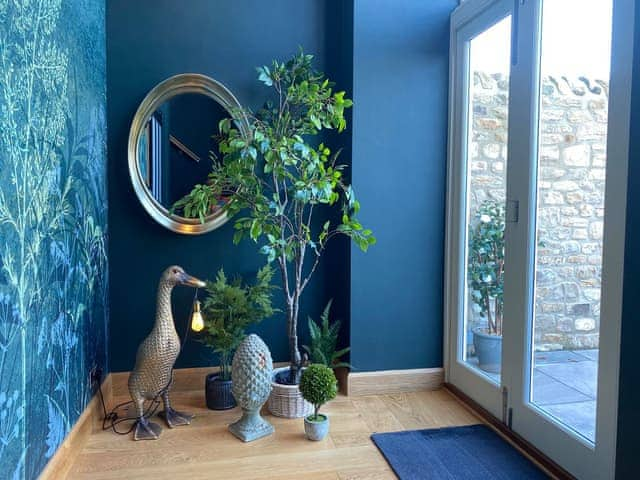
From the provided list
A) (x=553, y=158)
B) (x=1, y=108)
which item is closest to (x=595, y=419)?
(x=553, y=158)

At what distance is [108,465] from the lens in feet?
6.51

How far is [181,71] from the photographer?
2.74 meters

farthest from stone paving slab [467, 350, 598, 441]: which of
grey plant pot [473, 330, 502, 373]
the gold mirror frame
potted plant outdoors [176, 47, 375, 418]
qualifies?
the gold mirror frame

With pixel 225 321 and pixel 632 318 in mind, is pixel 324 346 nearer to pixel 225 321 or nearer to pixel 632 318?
pixel 225 321

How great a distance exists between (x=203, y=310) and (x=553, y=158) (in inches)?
73.3

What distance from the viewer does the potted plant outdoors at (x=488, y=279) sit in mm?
2369

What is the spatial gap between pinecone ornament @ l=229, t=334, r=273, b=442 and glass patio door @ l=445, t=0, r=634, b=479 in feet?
3.61

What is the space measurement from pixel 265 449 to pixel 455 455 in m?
0.81

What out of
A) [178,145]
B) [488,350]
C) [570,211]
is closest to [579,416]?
[488,350]

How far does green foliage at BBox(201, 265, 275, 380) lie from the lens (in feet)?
8.32

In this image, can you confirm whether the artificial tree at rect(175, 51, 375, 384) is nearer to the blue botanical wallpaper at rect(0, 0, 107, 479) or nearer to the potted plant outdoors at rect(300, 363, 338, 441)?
the potted plant outdoors at rect(300, 363, 338, 441)

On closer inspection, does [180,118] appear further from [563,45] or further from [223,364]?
[563,45]

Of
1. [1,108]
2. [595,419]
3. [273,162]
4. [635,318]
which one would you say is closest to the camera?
[1,108]

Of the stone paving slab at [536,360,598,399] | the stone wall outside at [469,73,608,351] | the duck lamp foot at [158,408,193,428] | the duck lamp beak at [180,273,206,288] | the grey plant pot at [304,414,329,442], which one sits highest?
the stone wall outside at [469,73,608,351]
